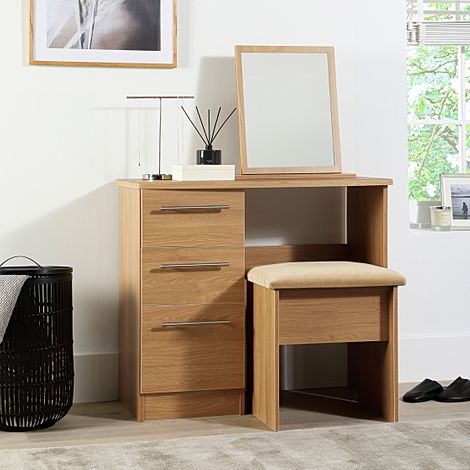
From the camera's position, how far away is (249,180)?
338 cm

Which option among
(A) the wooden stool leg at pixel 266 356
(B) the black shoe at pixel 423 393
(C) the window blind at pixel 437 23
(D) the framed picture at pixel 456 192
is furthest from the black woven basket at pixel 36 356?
(C) the window blind at pixel 437 23

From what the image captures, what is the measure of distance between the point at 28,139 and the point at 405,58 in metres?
1.51

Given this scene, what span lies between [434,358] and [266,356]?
3.39ft

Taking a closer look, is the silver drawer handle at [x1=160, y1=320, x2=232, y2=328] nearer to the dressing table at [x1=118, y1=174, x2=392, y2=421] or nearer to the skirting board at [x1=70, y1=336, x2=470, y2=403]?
the dressing table at [x1=118, y1=174, x2=392, y2=421]

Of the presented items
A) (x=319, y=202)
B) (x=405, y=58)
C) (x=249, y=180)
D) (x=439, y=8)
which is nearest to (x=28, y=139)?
(x=249, y=180)

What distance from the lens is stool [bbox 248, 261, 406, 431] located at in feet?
10.3

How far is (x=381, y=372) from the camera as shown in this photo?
335 cm

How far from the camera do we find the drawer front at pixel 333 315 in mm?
3170

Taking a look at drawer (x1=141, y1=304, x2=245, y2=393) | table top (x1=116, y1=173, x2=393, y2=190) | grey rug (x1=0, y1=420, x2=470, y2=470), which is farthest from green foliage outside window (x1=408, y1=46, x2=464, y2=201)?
grey rug (x1=0, y1=420, x2=470, y2=470)

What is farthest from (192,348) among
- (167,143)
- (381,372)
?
(167,143)

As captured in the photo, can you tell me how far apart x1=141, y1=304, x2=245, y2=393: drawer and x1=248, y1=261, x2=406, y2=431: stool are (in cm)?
8

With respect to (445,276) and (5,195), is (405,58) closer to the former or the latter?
(445,276)

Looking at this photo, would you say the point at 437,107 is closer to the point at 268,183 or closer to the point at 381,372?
the point at 268,183

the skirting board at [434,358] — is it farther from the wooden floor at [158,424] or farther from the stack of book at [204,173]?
the stack of book at [204,173]
